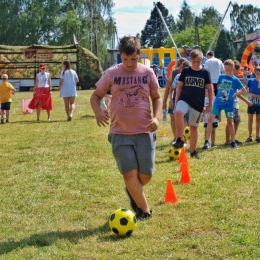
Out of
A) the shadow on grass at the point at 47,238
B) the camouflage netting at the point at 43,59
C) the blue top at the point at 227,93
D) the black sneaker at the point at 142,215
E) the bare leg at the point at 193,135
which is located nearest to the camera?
the shadow on grass at the point at 47,238

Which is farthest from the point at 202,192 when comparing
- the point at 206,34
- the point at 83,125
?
the point at 206,34

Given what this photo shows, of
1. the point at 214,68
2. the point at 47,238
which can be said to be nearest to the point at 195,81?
the point at 47,238

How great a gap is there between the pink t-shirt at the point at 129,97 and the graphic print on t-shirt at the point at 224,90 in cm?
576

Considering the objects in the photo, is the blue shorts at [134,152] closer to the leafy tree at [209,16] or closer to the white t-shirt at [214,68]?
the white t-shirt at [214,68]

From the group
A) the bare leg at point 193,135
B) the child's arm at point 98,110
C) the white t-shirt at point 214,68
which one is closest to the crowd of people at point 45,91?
the white t-shirt at point 214,68

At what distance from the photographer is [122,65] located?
5.75 metres

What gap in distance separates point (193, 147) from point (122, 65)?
14.6 ft

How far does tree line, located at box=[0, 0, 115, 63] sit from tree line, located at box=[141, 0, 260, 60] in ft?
101

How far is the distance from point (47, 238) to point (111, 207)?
4.45ft

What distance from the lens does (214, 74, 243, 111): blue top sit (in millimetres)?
11242

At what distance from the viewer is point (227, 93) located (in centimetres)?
1125

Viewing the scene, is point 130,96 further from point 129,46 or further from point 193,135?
point 193,135

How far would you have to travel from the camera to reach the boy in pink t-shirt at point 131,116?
18.6 feet

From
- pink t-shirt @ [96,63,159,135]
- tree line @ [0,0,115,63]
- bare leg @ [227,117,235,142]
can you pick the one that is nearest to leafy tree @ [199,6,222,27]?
tree line @ [0,0,115,63]
